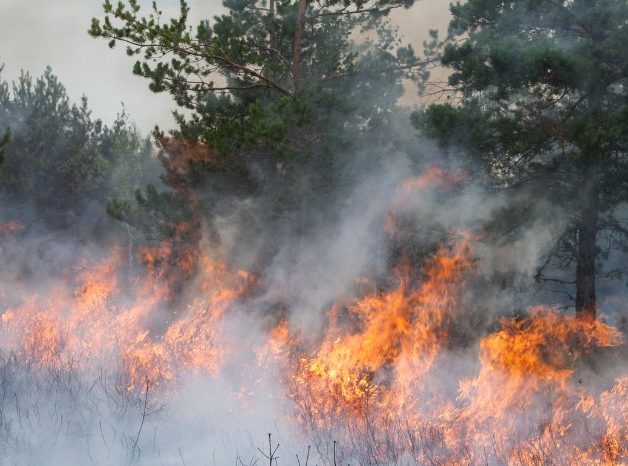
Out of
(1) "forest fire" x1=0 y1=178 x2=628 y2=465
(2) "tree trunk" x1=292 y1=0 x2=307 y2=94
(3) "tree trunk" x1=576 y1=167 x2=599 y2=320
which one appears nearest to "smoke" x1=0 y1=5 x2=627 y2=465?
(1) "forest fire" x1=0 y1=178 x2=628 y2=465

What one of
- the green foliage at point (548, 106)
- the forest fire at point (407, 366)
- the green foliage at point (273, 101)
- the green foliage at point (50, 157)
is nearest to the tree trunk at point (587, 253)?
the green foliage at point (548, 106)

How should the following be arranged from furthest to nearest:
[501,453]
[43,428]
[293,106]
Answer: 1. [293,106]
2. [43,428]
3. [501,453]

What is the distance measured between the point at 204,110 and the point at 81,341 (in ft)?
19.6

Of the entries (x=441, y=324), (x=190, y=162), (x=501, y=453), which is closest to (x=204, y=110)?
(x=190, y=162)

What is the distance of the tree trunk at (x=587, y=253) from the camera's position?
1127 cm

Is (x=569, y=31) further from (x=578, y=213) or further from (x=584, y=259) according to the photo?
(x=584, y=259)

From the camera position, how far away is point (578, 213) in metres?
12.1

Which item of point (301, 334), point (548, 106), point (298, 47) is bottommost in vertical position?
point (301, 334)

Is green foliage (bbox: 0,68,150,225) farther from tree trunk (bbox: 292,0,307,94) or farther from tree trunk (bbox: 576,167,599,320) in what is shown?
tree trunk (bbox: 576,167,599,320)

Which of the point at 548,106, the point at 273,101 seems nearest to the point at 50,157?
the point at 273,101

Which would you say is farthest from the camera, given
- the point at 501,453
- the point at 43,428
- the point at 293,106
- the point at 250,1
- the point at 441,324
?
the point at 250,1

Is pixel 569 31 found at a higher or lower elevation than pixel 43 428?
higher

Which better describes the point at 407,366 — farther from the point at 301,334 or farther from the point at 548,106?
the point at 548,106

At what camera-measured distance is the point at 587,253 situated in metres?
11.6
